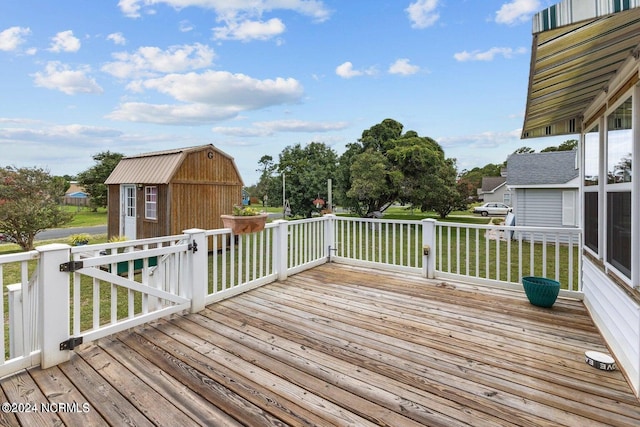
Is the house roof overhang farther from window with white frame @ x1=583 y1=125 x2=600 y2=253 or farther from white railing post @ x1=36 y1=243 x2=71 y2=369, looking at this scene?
white railing post @ x1=36 y1=243 x2=71 y2=369

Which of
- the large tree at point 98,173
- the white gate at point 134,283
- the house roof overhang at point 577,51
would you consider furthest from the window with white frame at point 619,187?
the large tree at point 98,173

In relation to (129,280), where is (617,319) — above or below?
below

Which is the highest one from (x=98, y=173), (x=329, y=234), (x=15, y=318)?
(x=98, y=173)

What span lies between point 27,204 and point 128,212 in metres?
3.16

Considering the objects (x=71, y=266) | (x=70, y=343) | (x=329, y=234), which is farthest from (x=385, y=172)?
(x=70, y=343)

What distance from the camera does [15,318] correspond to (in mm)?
2455

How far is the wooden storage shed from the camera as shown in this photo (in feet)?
27.7

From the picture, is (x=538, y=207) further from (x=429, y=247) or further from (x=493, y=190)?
(x=493, y=190)

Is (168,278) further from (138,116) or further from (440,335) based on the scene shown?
(138,116)

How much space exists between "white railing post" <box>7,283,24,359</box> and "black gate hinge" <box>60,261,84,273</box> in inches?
19.2

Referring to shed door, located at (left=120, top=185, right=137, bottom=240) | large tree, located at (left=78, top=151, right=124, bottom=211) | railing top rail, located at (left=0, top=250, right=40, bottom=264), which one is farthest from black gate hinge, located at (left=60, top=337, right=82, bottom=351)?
large tree, located at (left=78, top=151, right=124, bottom=211)

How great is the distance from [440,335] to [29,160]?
14919mm

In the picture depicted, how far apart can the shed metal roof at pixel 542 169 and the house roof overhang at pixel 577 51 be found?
8.43 m

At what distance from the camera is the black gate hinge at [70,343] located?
2.27 meters
